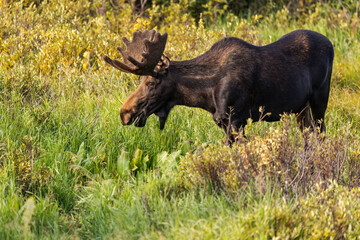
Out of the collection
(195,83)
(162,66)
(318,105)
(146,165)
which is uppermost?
(162,66)

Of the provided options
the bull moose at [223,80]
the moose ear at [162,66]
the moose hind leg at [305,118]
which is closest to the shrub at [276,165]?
the bull moose at [223,80]

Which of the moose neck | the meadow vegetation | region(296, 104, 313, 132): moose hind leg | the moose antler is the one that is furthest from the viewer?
region(296, 104, 313, 132): moose hind leg

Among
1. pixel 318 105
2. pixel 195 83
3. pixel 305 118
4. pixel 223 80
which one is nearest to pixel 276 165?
pixel 223 80

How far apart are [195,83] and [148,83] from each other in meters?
0.43

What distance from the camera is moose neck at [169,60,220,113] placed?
5383mm

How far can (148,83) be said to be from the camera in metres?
5.36

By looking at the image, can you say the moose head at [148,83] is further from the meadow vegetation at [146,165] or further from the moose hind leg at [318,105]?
the moose hind leg at [318,105]

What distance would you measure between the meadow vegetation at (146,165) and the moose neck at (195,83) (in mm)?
431

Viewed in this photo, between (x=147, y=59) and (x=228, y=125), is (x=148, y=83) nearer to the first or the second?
(x=147, y=59)

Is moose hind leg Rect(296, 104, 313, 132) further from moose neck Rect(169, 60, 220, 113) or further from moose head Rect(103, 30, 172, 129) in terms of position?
moose head Rect(103, 30, 172, 129)

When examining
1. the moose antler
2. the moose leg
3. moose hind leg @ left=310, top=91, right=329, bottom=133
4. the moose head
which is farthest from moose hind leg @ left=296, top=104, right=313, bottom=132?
the moose antler

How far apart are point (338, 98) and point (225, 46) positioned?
8.91ft

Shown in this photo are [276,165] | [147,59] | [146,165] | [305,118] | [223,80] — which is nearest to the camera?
[276,165]

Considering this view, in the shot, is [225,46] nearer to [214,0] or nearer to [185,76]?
[185,76]
